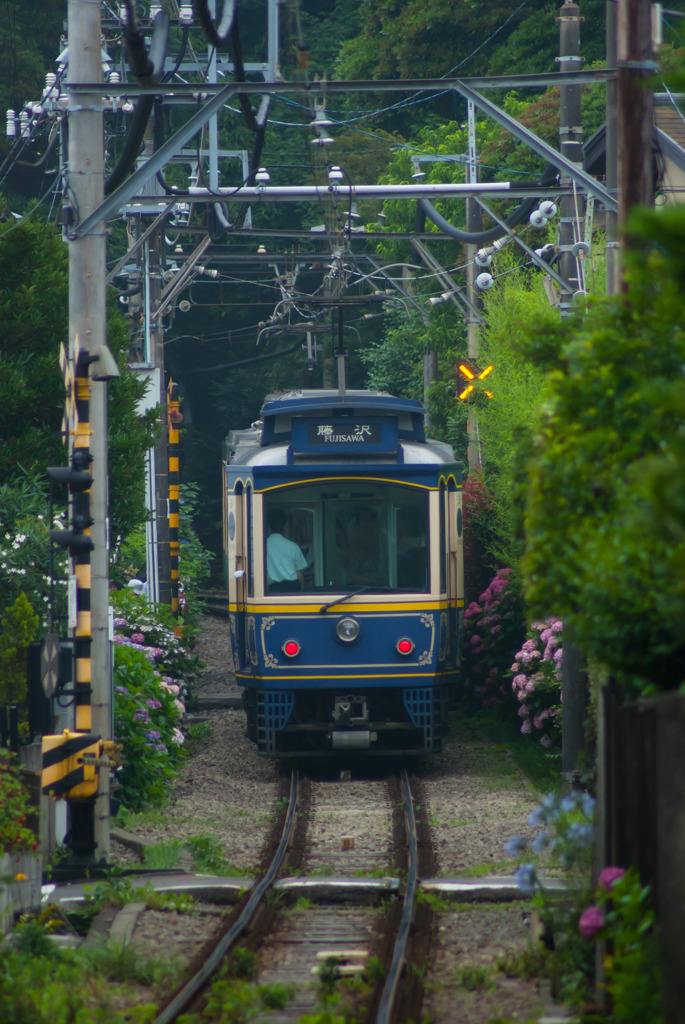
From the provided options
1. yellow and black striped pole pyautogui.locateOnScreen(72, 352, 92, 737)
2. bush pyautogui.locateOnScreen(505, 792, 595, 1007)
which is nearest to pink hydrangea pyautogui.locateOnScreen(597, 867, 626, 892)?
bush pyautogui.locateOnScreen(505, 792, 595, 1007)

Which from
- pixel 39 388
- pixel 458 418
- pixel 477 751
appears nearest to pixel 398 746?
pixel 477 751

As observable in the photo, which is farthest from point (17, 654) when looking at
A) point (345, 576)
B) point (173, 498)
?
point (173, 498)

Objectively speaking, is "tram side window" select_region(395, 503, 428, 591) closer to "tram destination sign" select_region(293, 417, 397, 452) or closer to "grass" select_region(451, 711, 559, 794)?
"tram destination sign" select_region(293, 417, 397, 452)

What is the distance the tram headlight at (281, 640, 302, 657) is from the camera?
13.6m

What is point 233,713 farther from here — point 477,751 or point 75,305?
point 75,305

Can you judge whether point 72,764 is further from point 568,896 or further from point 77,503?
point 568,896

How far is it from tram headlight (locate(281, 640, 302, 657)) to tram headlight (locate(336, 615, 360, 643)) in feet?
1.37

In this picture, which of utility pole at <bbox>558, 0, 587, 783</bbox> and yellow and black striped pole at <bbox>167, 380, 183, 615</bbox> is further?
yellow and black striped pole at <bbox>167, 380, 183, 615</bbox>

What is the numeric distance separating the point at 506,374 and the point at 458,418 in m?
7.55

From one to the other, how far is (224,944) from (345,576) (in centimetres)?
633

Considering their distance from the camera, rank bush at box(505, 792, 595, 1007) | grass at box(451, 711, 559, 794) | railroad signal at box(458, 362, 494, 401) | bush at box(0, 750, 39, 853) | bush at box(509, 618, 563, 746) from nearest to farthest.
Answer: bush at box(505, 792, 595, 1007)
bush at box(0, 750, 39, 853)
grass at box(451, 711, 559, 794)
bush at box(509, 618, 563, 746)
railroad signal at box(458, 362, 494, 401)

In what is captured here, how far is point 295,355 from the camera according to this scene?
4328 cm

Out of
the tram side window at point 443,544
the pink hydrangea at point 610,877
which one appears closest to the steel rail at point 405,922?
the pink hydrangea at point 610,877

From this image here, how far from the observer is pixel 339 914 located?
8.98 metres
